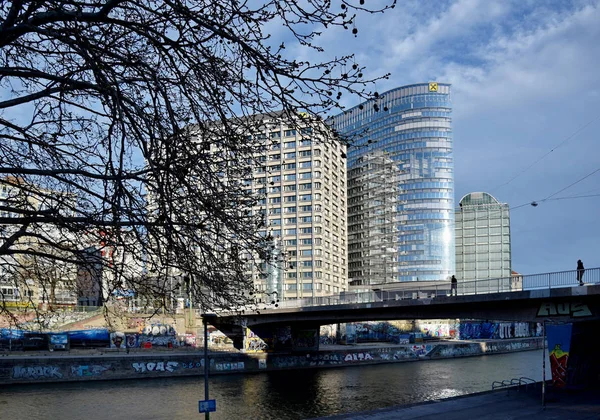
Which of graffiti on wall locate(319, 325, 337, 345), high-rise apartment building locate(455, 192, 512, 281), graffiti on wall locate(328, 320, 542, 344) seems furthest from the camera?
high-rise apartment building locate(455, 192, 512, 281)

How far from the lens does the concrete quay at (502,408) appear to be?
970 inches

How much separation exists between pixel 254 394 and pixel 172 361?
1371cm

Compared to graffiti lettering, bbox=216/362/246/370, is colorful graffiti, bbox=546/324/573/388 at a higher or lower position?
higher

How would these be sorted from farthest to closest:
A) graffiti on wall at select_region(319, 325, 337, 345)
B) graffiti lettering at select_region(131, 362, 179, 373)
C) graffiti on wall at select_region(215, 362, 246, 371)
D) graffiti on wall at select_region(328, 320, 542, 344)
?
graffiti on wall at select_region(328, 320, 542, 344)
graffiti on wall at select_region(319, 325, 337, 345)
graffiti on wall at select_region(215, 362, 246, 371)
graffiti lettering at select_region(131, 362, 179, 373)

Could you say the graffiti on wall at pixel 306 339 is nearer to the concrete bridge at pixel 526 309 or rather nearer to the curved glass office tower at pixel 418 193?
the concrete bridge at pixel 526 309

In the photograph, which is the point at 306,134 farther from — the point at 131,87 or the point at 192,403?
the point at 192,403

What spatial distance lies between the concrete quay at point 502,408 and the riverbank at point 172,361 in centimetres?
3264

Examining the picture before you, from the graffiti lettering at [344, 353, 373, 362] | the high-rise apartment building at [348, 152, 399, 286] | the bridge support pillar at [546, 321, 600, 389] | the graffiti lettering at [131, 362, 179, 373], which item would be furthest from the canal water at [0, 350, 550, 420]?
the high-rise apartment building at [348, 152, 399, 286]

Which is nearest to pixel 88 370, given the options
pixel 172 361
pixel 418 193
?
pixel 172 361

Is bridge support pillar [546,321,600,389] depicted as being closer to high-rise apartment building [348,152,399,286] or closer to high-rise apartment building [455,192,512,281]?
high-rise apartment building [348,152,399,286]

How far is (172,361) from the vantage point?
183 feet

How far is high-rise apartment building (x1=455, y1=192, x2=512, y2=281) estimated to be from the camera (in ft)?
555

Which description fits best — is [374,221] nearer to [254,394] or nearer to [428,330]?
[428,330]

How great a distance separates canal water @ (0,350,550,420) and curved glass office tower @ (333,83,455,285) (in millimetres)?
72257
